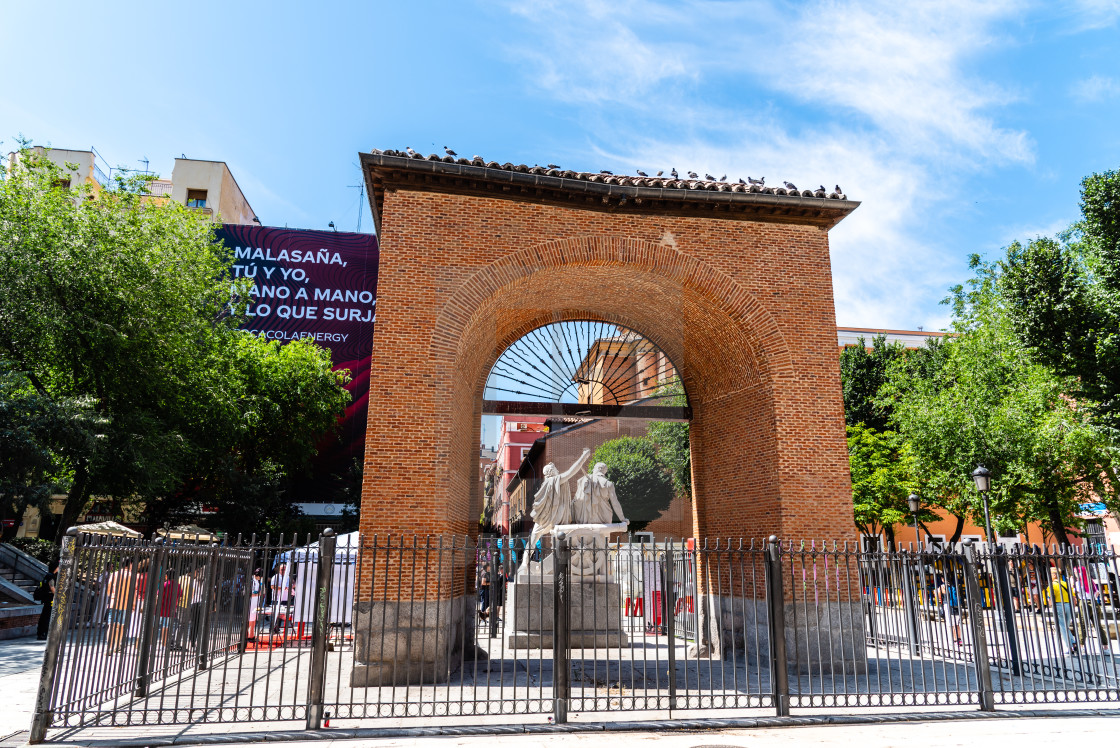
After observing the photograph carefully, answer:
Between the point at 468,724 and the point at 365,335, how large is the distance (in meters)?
29.2

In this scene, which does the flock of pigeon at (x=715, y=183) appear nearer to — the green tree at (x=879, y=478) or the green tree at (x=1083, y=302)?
the green tree at (x=1083, y=302)

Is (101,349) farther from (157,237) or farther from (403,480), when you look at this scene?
(403,480)

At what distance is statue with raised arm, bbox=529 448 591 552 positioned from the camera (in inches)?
496

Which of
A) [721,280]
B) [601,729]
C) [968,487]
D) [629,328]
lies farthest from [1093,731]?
[968,487]

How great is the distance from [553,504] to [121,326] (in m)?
13.1

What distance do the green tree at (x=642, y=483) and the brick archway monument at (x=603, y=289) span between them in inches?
912

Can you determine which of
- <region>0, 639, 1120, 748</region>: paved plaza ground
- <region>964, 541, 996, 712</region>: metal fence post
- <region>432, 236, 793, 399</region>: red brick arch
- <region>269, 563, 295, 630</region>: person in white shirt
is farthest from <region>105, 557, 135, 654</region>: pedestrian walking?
<region>964, 541, 996, 712</region>: metal fence post

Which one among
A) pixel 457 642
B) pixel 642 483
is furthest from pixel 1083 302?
pixel 642 483

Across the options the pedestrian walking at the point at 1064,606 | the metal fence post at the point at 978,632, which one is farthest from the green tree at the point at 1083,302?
the metal fence post at the point at 978,632

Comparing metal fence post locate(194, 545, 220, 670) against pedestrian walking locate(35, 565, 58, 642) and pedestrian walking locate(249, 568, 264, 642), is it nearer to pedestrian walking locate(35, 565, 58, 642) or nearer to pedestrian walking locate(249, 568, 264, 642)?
pedestrian walking locate(249, 568, 264, 642)

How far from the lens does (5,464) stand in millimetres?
14586

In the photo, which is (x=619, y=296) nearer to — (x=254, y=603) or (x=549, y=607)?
(x=549, y=607)

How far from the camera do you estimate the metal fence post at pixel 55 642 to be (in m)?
6.13

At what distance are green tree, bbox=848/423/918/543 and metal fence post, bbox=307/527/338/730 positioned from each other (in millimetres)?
22711
